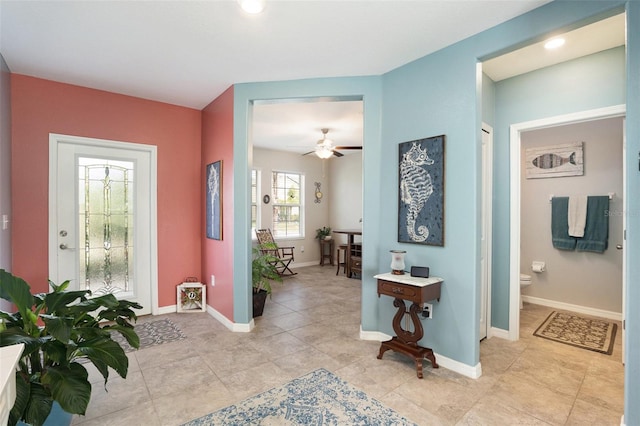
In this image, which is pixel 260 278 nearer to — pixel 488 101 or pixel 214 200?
pixel 214 200

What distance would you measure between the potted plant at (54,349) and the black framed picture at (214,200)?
1.88 meters

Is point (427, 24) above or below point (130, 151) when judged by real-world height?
above

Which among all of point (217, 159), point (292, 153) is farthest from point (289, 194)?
point (217, 159)

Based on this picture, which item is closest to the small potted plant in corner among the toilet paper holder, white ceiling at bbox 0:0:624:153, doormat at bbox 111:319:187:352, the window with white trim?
doormat at bbox 111:319:187:352

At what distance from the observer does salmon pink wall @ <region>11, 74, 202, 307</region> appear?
313 centimetres

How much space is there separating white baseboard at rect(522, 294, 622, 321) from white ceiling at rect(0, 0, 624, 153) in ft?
10.5

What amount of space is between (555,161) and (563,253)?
1.22 metres

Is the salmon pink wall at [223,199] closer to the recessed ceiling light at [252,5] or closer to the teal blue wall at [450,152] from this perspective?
the teal blue wall at [450,152]

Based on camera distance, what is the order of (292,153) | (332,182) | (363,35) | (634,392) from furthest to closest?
(332,182) → (292,153) → (363,35) → (634,392)

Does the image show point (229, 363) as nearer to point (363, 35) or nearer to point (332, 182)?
point (363, 35)

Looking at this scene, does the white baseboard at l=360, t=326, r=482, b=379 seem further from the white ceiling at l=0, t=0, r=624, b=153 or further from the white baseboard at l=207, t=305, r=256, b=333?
the white ceiling at l=0, t=0, r=624, b=153

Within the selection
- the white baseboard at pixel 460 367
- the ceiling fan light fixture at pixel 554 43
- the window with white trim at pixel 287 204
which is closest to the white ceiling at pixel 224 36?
the ceiling fan light fixture at pixel 554 43

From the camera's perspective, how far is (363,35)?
2.43 meters

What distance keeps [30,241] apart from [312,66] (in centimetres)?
327
